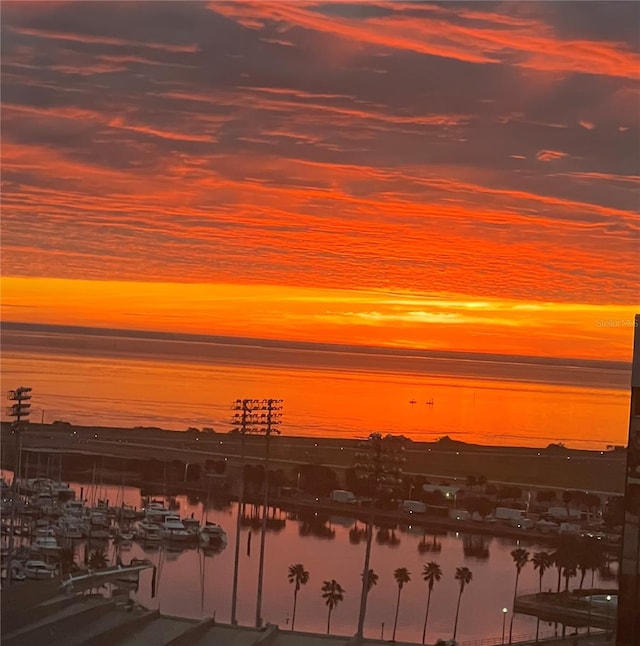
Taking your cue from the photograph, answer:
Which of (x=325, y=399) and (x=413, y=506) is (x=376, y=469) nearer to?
(x=413, y=506)

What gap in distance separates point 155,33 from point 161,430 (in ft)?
6.50

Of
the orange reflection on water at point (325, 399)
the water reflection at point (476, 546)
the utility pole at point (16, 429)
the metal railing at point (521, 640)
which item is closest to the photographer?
the metal railing at point (521, 640)

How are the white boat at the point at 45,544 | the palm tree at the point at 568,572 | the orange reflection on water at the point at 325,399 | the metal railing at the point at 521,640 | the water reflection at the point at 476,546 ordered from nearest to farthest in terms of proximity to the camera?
the metal railing at the point at 521,640, the palm tree at the point at 568,572, the water reflection at the point at 476,546, the white boat at the point at 45,544, the orange reflection on water at the point at 325,399

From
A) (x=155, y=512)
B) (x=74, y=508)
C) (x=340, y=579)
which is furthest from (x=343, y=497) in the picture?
(x=74, y=508)

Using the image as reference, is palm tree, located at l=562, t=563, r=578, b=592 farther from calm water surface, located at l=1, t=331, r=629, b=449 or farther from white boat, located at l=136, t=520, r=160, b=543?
white boat, located at l=136, t=520, r=160, b=543

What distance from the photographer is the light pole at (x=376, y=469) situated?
16.5ft

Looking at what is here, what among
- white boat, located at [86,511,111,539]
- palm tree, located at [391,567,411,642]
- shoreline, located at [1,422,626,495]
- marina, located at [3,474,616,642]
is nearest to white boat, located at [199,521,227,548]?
marina, located at [3,474,616,642]

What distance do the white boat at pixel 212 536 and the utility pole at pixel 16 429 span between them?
0.92 metres

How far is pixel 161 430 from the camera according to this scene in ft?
18.5

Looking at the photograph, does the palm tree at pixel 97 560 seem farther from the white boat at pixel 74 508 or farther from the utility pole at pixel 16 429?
the utility pole at pixel 16 429

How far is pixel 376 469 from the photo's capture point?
5.28 metres

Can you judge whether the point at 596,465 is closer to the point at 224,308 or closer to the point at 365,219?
the point at 365,219

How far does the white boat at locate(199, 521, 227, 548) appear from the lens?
505cm

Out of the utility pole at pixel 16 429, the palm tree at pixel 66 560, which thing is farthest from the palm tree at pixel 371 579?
the utility pole at pixel 16 429
